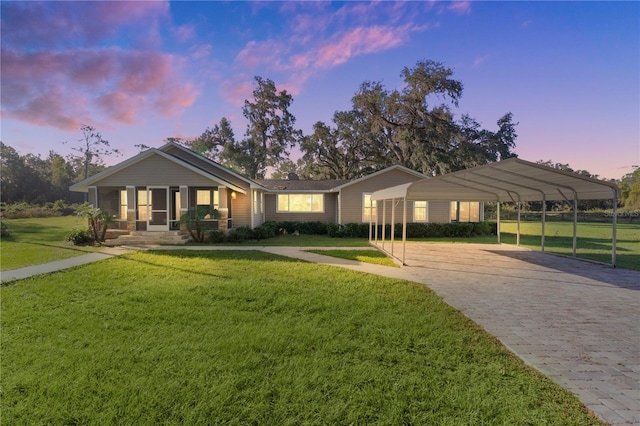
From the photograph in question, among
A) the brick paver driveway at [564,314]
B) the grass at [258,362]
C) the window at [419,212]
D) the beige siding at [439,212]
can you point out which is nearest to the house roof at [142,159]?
the grass at [258,362]

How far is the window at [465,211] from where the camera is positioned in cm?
1959

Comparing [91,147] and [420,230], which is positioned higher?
[91,147]

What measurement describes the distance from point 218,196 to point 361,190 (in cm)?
873

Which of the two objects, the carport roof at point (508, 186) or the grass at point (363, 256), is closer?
the carport roof at point (508, 186)

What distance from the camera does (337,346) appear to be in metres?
3.70

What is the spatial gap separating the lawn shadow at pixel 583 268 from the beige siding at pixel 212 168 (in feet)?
42.9

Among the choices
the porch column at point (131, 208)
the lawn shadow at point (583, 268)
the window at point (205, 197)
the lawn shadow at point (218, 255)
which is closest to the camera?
the lawn shadow at point (583, 268)

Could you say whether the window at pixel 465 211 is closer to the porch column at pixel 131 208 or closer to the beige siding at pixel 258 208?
the beige siding at pixel 258 208

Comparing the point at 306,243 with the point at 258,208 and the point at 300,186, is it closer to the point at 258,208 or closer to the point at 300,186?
the point at 258,208

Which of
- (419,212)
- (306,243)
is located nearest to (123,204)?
(306,243)

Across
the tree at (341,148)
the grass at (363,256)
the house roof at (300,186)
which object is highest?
the tree at (341,148)

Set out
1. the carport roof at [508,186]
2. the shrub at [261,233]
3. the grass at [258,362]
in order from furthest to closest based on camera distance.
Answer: the shrub at [261,233], the carport roof at [508,186], the grass at [258,362]

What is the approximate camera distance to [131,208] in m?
15.1

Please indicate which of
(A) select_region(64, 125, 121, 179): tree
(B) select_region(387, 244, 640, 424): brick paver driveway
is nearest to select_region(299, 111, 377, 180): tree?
(B) select_region(387, 244, 640, 424): brick paver driveway
